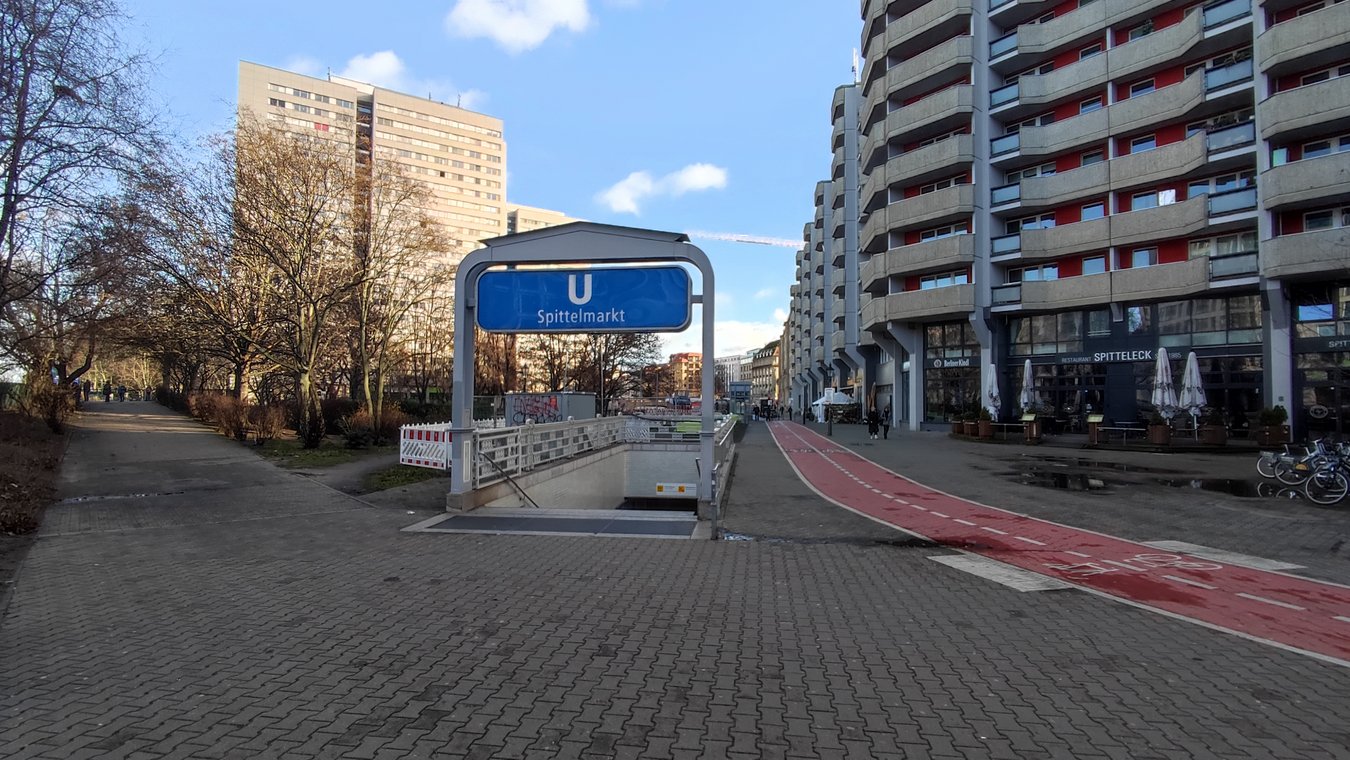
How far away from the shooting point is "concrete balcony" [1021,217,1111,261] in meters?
29.4

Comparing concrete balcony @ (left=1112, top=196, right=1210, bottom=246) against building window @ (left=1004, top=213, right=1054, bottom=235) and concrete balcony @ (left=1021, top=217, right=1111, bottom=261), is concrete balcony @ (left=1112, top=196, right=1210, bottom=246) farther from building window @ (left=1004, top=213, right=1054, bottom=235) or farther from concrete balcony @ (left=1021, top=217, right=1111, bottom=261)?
building window @ (left=1004, top=213, right=1054, bottom=235)

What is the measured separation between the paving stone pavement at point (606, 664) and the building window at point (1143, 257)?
2865 cm

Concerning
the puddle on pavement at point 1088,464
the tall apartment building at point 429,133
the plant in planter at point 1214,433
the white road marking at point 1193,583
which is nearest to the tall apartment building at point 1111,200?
the plant in planter at point 1214,433

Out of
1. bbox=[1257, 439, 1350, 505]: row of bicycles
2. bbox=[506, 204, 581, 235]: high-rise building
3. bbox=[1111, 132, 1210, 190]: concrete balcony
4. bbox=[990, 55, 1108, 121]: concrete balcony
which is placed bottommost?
bbox=[1257, 439, 1350, 505]: row of bicycles

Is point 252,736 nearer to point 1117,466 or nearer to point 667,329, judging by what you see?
point 667,329

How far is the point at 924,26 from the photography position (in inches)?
1379

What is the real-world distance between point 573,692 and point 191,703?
6.67 feet

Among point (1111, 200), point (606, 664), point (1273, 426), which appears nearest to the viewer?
point (606, 664)

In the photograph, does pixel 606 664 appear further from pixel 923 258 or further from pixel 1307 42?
pixel 923 258

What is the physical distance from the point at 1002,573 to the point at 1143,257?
1138 inches

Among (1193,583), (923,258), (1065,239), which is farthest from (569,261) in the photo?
(923,258)

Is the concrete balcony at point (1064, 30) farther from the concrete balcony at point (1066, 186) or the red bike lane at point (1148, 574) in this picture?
the red bike lane at point (1148, 574)

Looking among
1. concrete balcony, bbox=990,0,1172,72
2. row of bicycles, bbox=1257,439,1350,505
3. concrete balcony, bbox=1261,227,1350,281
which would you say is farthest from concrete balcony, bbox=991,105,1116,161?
row of bicycles, bbox=1257,439,1350,505

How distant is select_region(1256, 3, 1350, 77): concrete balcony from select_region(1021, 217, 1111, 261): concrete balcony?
734 cm
